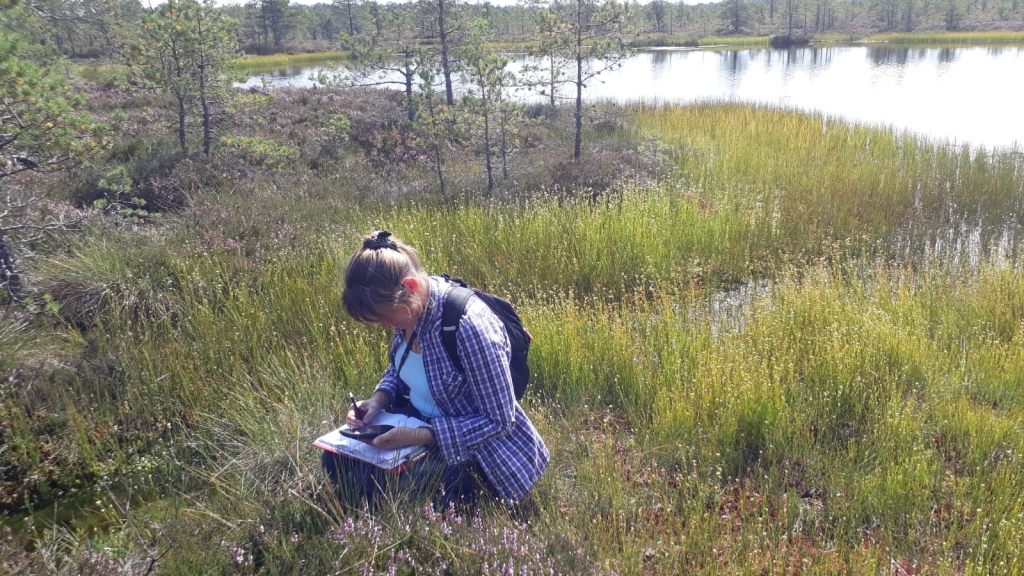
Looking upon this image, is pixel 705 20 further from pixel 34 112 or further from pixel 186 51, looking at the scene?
pixel 34 112

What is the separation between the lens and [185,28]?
383 inches

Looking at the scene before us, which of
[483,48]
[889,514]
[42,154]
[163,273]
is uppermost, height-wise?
[483,48]

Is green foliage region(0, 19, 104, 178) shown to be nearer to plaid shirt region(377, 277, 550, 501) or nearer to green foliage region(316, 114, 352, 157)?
plaid shirt region(377, 277, 550, 501)

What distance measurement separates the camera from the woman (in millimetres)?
2281

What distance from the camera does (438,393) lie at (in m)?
2.45

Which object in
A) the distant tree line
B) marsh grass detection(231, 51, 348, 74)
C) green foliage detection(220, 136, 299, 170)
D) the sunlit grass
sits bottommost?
green foliage detection(220, 136, 299, 170)

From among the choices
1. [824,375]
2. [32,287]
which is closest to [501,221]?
[824,375]

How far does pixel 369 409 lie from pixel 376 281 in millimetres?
689

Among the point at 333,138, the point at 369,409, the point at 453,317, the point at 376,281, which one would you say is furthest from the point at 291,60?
the point at 453,317

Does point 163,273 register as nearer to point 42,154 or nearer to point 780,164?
point 42,154

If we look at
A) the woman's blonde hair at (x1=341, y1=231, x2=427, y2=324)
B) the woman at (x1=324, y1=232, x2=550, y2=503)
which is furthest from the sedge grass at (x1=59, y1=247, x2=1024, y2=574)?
the woman's blonde hair at (x1=341, y1=231, x2=427, y2=324)

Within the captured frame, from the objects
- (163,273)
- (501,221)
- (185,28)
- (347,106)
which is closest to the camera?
(163,273)

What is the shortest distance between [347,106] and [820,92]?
59.8 feet

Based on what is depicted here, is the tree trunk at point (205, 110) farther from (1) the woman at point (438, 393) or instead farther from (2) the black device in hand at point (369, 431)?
(2) the black device in hand at point (369, 431)
